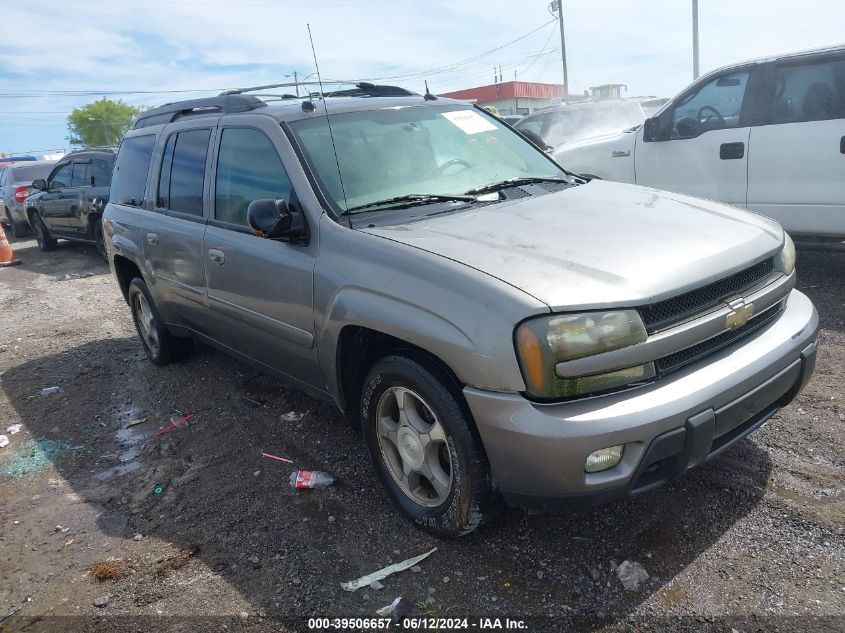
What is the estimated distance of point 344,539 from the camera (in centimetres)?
297

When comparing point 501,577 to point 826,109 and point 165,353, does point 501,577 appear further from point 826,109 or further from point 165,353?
point 826,109

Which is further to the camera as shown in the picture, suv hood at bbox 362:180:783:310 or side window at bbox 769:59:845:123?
side window at bbox 769:59:845:123

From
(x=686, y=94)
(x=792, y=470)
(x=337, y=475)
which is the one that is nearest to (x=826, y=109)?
(x=686, y=94)

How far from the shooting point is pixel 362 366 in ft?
10.4

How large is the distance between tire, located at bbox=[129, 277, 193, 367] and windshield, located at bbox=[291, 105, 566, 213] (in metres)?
2.42

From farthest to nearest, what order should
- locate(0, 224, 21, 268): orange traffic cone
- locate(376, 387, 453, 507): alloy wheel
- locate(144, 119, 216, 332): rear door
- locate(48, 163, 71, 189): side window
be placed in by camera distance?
1. locate(0, 224, 21, 268): orange traffic cone
2. locate(48, 163, 71, 189): side window
3. locate(144, 119, 216, 332): rear door
4. locate(376, 387, 453, 507): alloy wheel

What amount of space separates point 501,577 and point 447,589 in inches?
8.6

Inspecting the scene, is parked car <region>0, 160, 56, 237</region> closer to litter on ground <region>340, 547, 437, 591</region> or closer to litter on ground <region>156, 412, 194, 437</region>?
litter on ground <region>156, 412, 194, 437</region>

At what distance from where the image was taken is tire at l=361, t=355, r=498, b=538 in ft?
8.33

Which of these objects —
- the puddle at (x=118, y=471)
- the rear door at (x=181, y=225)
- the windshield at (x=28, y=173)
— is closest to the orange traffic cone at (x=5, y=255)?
the windshield at (x=28, y=173)

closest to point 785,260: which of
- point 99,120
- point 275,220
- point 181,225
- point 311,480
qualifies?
point 275,220

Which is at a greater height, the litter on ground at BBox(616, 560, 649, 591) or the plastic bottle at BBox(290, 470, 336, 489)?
the plastic bottle at BBox(290, 470, 336, 489)

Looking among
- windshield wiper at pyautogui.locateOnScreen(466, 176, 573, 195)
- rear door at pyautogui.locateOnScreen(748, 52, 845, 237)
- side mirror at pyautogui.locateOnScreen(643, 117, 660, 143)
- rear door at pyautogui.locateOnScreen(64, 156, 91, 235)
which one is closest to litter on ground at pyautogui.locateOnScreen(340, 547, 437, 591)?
windshield wiper at pyautogui.locateOnScreen(466, 176, 573, 195)

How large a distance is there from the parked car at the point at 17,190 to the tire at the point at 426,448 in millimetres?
14891
